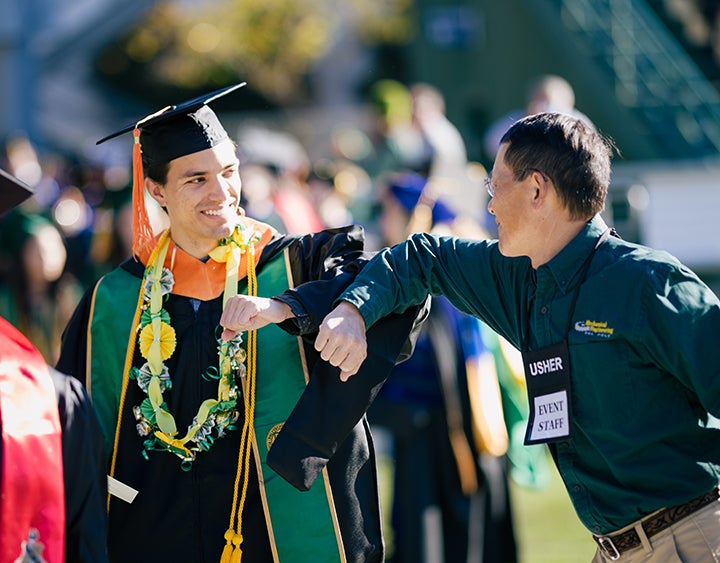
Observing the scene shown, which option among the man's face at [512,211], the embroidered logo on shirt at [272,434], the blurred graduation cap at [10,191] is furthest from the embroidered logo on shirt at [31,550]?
the man's face at [512,211]

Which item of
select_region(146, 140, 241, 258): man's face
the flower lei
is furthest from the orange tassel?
the flower lei

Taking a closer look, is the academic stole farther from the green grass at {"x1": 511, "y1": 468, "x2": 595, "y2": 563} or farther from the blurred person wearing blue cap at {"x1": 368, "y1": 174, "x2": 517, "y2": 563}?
the green grass at {"x1": 511, "y1": 468, "x2": 595, "y2": 563}

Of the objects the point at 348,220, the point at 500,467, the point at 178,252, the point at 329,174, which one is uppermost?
the point at 329,174

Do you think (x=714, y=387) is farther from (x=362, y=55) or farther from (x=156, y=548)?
(x=362, y=55)

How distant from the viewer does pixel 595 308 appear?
3139mm

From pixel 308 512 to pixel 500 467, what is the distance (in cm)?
318

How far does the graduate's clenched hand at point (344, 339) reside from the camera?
324 centimetres

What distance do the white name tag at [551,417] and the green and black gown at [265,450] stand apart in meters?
0.50

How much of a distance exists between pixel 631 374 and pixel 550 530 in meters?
4.49

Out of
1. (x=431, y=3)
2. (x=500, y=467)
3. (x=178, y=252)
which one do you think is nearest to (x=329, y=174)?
(x=431, y=3)

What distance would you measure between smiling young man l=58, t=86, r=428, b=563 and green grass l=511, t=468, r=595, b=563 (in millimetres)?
3171

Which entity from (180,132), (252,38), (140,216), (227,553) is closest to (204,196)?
(180,132)

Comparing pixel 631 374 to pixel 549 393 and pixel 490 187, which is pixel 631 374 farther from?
pixel 490 187

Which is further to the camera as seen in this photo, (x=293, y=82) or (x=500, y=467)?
(x=293, y=82)
